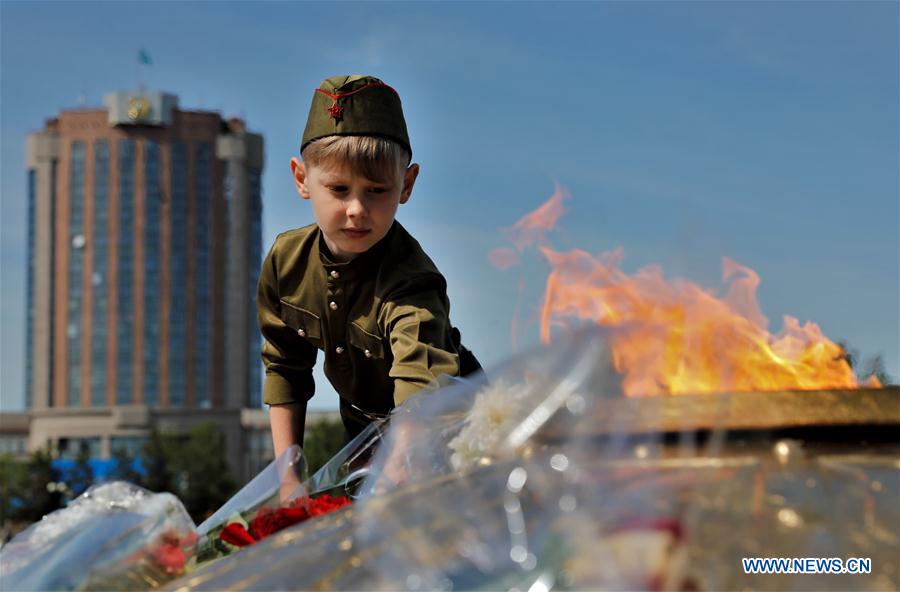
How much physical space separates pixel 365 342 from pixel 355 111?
1.89ft

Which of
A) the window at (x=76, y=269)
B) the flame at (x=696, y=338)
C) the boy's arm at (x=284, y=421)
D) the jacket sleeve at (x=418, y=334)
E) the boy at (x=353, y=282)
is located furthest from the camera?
the window at (x=76, y=269)

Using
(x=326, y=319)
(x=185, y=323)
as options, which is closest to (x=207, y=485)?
(x=185, y=323)

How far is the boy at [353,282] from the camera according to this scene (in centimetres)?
289

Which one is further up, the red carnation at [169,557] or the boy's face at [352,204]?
the boy's face at [352,204]

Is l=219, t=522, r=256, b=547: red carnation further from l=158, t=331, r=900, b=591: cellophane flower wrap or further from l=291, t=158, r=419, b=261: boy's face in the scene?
l=291, t=158, r=419, b=261: boy's face

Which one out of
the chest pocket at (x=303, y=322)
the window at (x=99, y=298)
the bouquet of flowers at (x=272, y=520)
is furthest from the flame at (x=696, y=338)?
the window at (x=99, y=298)

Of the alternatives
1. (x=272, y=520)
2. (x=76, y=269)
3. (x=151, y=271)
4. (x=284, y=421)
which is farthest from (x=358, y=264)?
(x=76, y=269)

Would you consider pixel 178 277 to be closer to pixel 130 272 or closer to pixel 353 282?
pixel 130 272

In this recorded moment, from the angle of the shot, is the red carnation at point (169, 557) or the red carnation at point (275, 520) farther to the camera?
the red carnation at point (275, 520)

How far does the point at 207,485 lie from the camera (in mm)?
48469

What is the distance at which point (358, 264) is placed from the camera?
→ 3037 mm

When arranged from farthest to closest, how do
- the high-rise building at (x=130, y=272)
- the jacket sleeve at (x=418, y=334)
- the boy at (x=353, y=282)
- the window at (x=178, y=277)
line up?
the window at (x=178, y=277), the high-rise building at (x=130, y=272), the boy at (x=353, y=282), the jacket sleeve at (x=418, y=334)

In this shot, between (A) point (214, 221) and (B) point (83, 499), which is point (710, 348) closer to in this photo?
(B) point (83, 499)

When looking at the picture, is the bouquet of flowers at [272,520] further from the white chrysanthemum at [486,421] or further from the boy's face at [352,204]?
the boy's face at [352,204]
